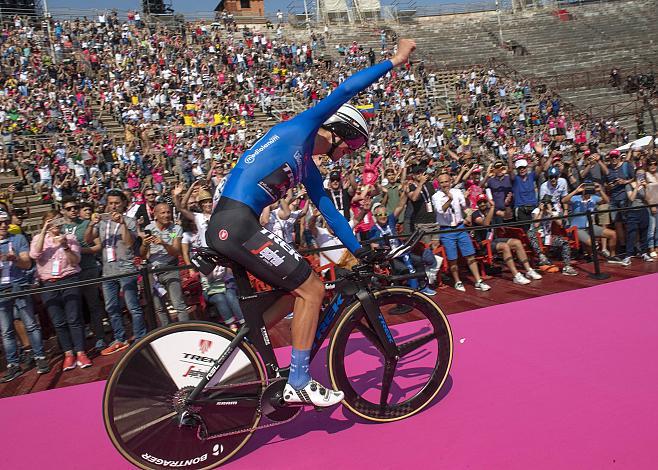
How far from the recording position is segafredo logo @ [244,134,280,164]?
2846 millimetres

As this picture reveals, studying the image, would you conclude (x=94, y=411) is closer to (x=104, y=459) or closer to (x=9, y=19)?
(x=104, y=459)

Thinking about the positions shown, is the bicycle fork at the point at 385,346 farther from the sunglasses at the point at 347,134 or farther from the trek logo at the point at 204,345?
the sunglasses at the point at 347,134

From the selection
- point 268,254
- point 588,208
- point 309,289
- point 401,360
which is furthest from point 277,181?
point 588,208

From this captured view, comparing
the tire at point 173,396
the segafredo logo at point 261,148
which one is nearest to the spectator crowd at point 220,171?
the tire at point 173,396

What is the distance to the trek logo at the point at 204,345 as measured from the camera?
9.31 ft

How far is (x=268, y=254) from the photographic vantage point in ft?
9.02

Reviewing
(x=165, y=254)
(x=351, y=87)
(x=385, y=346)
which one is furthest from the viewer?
(x=165, y=254)

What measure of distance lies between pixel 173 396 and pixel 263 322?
653 millimetres

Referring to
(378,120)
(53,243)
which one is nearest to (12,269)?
(53,243)

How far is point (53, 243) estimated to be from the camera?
5336mm

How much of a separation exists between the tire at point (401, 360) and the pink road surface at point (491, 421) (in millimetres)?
113

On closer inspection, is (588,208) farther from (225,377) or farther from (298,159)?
(225,377)

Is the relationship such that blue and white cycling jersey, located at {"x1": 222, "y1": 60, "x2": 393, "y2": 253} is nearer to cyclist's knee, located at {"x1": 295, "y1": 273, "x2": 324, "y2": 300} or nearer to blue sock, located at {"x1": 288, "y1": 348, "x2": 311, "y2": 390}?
cyclist's knee, located at {"x1": 295, "y1": 273, "x2": 324, "y2": 300}

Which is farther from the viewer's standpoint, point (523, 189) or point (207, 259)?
point (523, 189)
